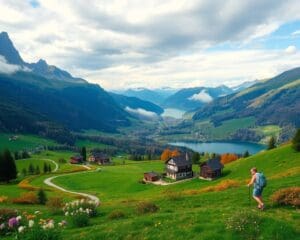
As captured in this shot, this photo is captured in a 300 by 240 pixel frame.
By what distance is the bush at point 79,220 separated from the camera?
89.7 ft

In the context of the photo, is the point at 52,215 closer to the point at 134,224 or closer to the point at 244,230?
the point at 134,224

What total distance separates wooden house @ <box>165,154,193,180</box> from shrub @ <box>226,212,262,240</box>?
295 ft

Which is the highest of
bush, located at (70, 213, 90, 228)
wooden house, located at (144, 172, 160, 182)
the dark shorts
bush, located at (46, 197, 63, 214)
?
the dark shorts

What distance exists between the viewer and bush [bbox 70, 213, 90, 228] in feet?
89.7

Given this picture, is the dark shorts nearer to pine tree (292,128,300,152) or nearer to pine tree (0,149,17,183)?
pine tree (292,128,300,152)

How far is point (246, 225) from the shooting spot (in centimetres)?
2050

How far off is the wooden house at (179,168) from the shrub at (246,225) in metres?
90.1

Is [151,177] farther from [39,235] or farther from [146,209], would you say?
[39,235]

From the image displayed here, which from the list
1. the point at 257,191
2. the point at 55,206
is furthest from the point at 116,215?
the point at 257,191

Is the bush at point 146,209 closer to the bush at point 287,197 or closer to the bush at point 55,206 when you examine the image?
the bush at point 55,206

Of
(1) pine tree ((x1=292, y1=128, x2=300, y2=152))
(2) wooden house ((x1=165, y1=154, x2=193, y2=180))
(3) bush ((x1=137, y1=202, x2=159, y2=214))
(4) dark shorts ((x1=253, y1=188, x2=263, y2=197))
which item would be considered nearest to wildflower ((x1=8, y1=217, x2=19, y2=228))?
(3) bush ((x1=137, y1=202, x2=159, y2=214))

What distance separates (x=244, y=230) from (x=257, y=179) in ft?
25.5

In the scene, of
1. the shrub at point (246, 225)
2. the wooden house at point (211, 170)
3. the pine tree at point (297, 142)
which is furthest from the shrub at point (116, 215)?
the pine tree at point (297, 142)

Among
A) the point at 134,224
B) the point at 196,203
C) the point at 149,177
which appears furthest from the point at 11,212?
the point at 149,177
